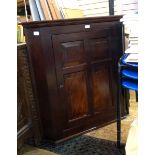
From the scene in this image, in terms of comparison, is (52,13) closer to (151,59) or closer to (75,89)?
(75,89)

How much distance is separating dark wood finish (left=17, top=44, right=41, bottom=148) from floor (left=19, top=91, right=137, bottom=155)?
0.11 m

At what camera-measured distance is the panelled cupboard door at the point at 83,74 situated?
6.27 feet

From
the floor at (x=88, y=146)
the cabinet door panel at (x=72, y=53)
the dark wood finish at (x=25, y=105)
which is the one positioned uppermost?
the cabinet door panel at (x=72, y=53)

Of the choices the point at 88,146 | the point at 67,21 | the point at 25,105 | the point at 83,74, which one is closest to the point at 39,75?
the point at 25,105

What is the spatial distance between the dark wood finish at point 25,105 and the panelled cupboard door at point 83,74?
0.81ft

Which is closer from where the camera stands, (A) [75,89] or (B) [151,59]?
(B) [151,59]

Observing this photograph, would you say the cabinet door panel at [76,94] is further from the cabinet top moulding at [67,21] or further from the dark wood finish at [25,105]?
the cabinet top moulding at [67,21]

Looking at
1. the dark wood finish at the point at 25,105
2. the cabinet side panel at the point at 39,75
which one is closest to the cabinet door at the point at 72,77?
the cabinet side panel at the point at 39,75

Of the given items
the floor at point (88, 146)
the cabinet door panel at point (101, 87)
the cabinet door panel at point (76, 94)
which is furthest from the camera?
the cabinet door panel at point (101, 87)

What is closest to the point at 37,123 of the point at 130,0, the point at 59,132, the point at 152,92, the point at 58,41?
the point at 59,132

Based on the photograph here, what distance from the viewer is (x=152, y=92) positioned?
74 centimetres

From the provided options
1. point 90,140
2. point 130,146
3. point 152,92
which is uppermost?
point 152,92
